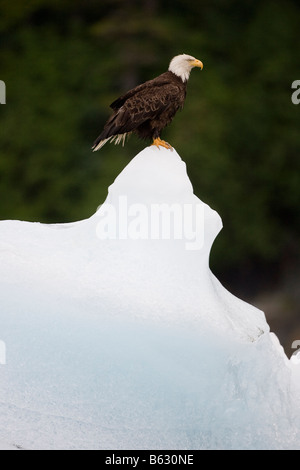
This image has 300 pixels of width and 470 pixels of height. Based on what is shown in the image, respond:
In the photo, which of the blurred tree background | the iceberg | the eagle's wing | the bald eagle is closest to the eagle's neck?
the bald eagle

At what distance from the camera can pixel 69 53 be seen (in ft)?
46.0

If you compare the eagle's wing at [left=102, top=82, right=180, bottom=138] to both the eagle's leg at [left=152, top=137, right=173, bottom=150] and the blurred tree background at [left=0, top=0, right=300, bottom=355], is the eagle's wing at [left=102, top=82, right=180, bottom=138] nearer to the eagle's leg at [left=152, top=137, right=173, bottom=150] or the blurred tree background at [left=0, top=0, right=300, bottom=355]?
the eagle's leg at [left=152, top=137, right=173, bottom=150]

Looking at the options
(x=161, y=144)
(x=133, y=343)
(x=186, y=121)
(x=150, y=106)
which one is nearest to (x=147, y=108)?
(x=150, y=106)

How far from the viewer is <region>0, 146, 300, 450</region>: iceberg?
5.39 metres

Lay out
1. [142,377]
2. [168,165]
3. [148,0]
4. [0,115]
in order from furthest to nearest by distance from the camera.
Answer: [148,0] → [0,115] → [168,165] → [142,377]

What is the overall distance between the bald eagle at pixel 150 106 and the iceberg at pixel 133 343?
61 cm

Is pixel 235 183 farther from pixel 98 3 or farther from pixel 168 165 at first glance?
pixel 168 165

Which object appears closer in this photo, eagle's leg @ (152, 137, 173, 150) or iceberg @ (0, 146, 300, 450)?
iceberg @ (0, 146, 300, 450)

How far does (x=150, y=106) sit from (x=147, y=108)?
2cm

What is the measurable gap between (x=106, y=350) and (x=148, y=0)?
948 centimetres

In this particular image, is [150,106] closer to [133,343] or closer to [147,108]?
[147,108]

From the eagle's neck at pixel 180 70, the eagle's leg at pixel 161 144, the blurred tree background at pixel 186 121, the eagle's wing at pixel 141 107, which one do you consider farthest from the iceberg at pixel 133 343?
the blurred tree background at pixel 186 121

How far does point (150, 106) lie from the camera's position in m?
6.42

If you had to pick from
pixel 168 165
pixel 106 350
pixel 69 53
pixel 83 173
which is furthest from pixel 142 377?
pixel 69 53
